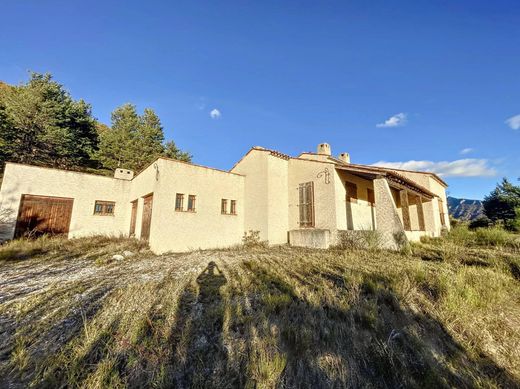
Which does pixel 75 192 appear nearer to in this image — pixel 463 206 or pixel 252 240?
pixel 252 240

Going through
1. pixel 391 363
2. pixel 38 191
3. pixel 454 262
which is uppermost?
pixel 38 191

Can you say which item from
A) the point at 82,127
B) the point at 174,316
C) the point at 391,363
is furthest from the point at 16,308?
the point at 82,127

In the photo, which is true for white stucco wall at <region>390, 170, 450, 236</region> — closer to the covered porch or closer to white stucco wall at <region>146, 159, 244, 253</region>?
the covered porch

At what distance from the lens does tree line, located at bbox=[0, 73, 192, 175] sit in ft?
57.8

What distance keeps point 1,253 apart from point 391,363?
12436 mm

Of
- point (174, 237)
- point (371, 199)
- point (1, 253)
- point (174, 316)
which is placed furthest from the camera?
point (371, 199)

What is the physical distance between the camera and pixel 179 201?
35.5 ft

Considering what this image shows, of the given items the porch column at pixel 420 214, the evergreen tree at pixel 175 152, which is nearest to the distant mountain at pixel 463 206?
the porch column at pixel 420 214

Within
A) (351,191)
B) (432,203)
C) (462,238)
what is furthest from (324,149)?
(462,238)

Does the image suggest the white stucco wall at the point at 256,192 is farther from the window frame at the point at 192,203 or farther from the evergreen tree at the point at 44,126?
the evergreen tree at the point at 44,126

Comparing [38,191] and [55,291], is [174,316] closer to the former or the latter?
[55,291]

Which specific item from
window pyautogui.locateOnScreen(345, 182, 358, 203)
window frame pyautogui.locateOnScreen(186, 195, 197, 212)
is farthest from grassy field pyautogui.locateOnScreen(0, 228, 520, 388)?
window pyautogui.locateOnScreen(345, 182, 358, 203)

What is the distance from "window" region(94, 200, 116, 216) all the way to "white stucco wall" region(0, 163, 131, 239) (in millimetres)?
186

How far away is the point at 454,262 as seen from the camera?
5.83 metres
